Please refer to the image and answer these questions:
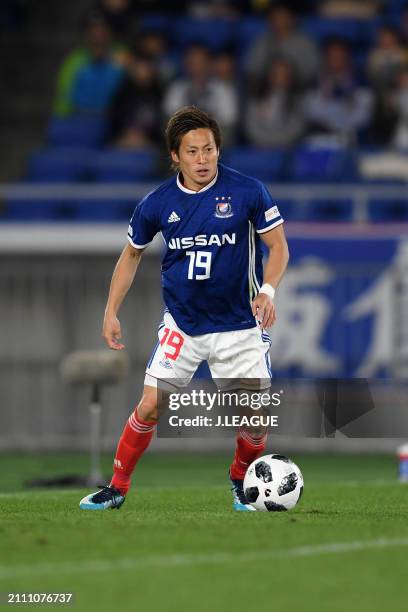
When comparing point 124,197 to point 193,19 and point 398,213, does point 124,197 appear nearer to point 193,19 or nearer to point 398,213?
point 398,213

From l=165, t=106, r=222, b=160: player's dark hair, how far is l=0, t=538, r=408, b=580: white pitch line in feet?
8.80

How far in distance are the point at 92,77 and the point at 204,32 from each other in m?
1.68

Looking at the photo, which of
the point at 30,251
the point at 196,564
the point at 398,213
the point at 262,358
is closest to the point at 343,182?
the point at 398,213

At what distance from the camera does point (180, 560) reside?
669 cm

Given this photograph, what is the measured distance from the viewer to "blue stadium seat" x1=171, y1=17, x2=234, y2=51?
2042 centimetres

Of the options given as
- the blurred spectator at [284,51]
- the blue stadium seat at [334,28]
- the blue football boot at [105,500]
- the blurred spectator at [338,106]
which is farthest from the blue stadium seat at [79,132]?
the blue football boot at [105,500]

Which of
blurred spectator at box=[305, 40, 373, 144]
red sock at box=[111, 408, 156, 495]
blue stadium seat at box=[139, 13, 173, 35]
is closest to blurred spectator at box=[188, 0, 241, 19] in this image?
blue stadium seat at box=[139, 13, 173, 35]

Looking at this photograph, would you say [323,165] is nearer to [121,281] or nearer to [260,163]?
[260,163]

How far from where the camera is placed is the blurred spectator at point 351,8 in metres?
20.5

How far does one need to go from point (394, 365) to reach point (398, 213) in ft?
6.32

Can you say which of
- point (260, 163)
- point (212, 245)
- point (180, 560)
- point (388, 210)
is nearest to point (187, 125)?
point (212, 245)

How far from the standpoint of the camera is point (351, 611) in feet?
18.2

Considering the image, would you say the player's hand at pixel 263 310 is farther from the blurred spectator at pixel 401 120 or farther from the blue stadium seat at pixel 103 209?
the blurred spectator at pixel 401 120

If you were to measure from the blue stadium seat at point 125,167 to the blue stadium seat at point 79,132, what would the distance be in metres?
0.80
